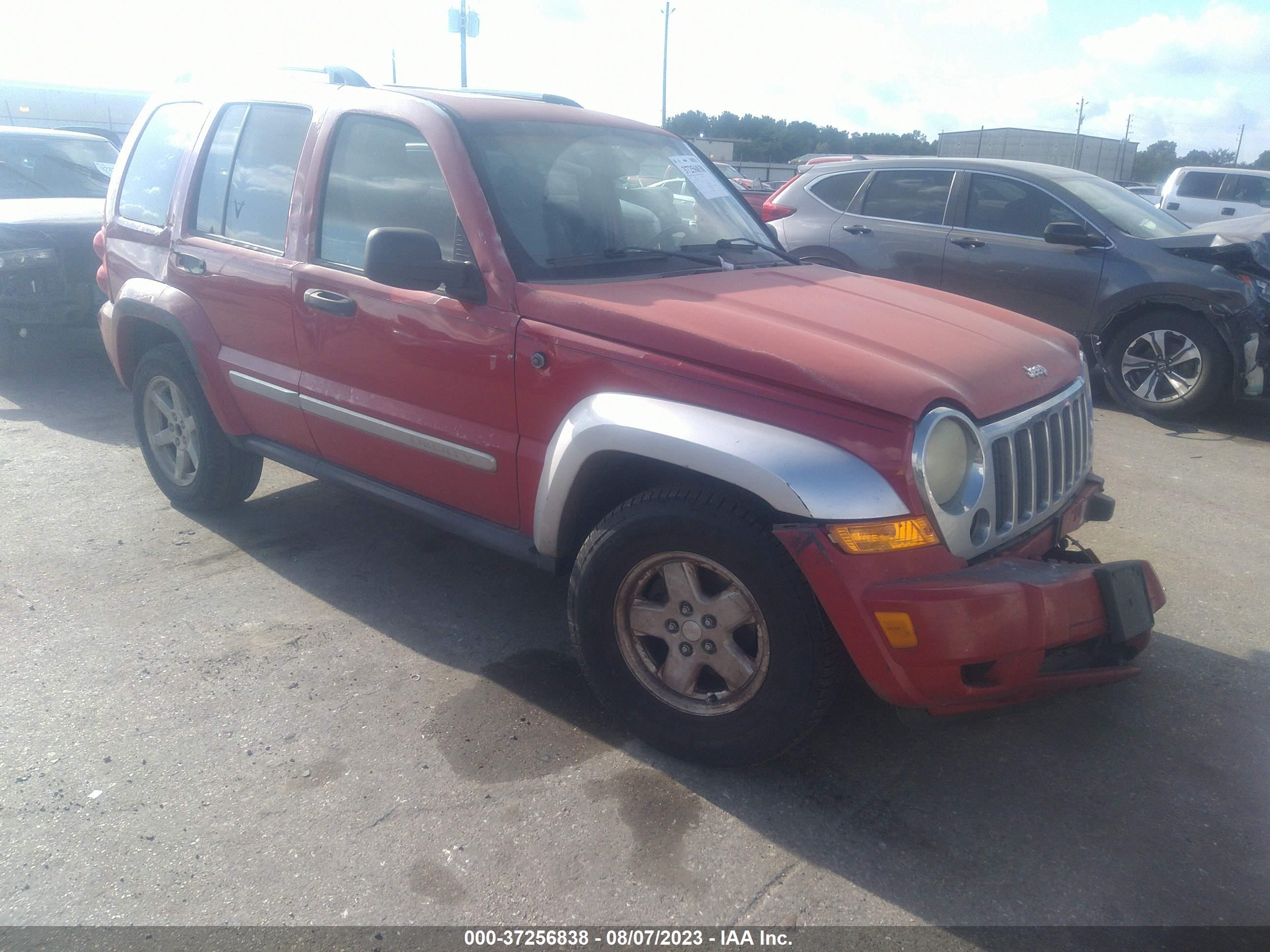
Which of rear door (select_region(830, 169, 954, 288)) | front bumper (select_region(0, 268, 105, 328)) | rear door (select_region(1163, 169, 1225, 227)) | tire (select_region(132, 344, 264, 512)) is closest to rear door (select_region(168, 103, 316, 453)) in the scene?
tire (select_region(132, 344, 264, 512))

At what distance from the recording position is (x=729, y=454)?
2.47m

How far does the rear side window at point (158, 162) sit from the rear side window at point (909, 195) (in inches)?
214

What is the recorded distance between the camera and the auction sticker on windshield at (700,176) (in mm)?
3941

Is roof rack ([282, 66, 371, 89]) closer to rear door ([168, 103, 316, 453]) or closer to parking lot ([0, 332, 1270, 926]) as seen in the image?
rear door ([168, 103, 316, 453])

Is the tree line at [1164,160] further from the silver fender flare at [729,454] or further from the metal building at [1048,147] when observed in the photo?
the silver fender flare at [729,454]

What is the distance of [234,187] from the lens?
159 inches

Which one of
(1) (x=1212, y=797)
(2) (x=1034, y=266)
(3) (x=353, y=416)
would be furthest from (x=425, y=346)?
(2) (x=1034, y=266)

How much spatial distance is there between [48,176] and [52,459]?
14.7ft

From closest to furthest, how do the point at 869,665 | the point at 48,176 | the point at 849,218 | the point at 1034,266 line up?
the point at 869,665 < the point at 1034,266 < the point at 849,218 < the point at 48,176

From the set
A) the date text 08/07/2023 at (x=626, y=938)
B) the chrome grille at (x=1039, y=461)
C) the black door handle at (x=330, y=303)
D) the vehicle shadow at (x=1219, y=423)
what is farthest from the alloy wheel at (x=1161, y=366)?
the date text 08/07/2023 at (x=626, y=938)

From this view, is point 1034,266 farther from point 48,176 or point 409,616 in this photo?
point 48,176

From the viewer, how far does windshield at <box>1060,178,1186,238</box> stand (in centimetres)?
704

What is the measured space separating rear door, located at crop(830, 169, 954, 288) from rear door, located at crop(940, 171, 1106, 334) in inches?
5.4

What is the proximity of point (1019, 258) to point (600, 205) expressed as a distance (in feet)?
16.0
